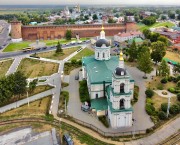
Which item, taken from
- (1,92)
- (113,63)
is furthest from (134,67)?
(1,92)

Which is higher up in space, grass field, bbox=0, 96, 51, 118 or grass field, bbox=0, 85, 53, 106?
grass field, bbox=0, 85, 53, 106

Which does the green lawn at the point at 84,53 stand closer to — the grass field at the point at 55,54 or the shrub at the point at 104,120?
the grass field at the point at 55,54

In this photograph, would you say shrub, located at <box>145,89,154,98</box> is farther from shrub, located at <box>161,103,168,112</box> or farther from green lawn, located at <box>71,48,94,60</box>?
green lawn, located at <box>71,48,94,60</box>

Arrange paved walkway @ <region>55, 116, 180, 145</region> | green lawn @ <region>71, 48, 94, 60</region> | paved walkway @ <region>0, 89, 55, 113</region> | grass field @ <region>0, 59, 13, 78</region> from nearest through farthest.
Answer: paved walkway @ <region>55, 116, 180, 145</region>
paved walkway @ <region>0, 89, 55, 113</region>
grass field @ <region>0, 59, 13, 78</region>
green lawn @ <region>71, 48, 94, 60</region>

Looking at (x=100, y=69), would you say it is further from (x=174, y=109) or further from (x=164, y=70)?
(x=164, y=70)

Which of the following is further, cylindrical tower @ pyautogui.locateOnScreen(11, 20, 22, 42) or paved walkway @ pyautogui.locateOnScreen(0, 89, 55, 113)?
cylindrical tower @ pyautogui.locateOnScreen(11, 20, 22, 42)

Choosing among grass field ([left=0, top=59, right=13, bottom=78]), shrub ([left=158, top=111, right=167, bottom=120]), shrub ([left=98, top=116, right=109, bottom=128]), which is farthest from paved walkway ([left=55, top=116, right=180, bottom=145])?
grass field ([left=0, top=59, right=13, bottom=78])

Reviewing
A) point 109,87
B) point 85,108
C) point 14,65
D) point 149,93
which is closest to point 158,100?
point 149,93

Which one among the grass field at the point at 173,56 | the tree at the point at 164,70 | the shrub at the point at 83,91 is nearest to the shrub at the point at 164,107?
the shrub at the point at 83,91
